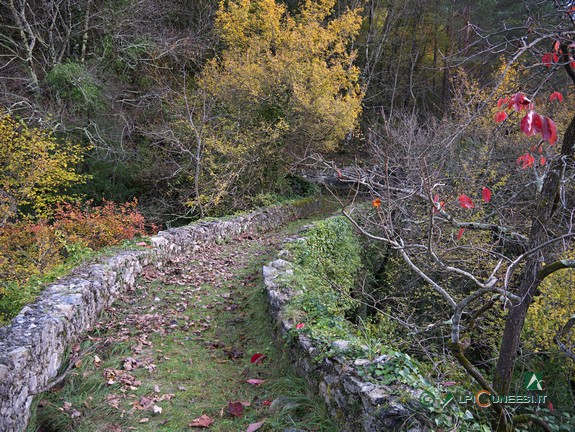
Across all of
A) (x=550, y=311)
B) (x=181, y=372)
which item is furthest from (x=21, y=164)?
(x=550, y=311)

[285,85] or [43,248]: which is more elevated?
[285,85]

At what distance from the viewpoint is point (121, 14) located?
15758mm

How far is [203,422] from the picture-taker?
131 inches

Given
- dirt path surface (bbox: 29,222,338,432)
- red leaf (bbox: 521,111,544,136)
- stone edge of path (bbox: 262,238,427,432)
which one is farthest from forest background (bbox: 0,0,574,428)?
red leaf (bbox: 521,111,544,136)

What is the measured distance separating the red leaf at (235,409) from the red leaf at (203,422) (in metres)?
0.18

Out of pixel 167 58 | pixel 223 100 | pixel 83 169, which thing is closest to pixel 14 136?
pixel 83 169

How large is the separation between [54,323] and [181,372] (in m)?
1.42

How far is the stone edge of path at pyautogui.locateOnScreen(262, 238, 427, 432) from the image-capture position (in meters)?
2.56

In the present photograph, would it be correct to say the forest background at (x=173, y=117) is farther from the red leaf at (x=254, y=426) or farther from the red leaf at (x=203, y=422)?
the red leaf at (x=254, y=426)

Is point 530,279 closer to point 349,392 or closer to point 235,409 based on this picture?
point 349,392

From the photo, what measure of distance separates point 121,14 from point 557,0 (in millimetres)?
16981

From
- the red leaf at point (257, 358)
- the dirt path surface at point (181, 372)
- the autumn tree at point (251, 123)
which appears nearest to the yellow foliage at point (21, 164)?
the autumn tree at point (251, 123)

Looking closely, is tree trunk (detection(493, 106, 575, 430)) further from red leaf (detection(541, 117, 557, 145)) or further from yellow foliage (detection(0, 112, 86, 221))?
yellow foliage (detection(0, 112, 86, 221))

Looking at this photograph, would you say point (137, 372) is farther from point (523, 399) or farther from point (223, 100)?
point (223, 100)
